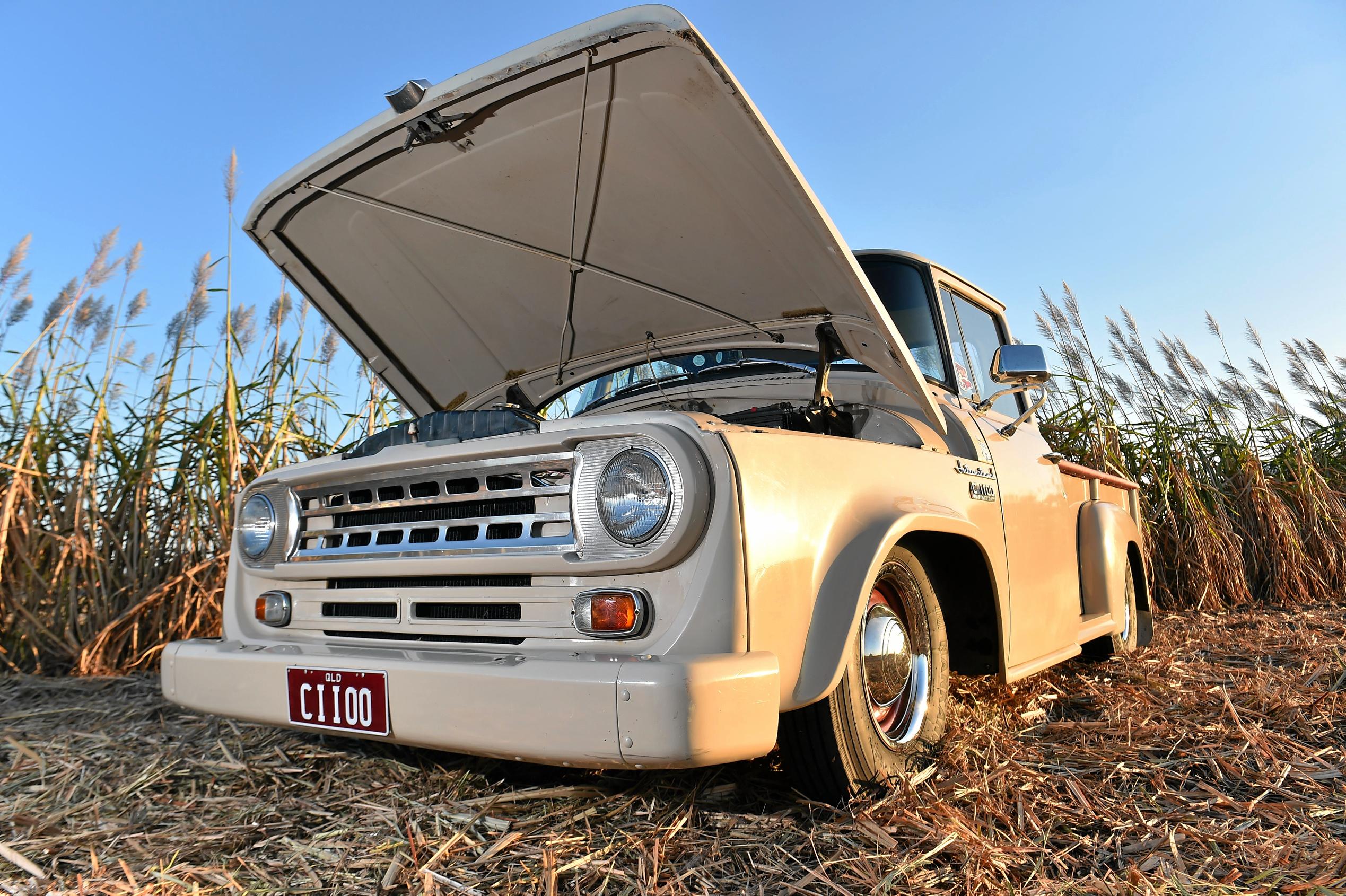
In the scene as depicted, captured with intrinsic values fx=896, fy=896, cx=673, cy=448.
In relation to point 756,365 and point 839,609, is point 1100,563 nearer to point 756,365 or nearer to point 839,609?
point 756,365

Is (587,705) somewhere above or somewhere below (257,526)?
below

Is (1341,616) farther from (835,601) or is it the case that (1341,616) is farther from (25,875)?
(25,875)

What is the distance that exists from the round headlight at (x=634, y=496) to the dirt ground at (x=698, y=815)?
0.68 m

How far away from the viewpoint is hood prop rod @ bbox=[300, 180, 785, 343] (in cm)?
312

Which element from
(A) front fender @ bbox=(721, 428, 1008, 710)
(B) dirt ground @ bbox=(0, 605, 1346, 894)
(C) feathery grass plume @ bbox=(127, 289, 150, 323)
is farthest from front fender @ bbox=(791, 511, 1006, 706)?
(C) feathery grass plume @ bbox=(127, 289, 150, 323)

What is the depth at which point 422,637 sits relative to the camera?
2.16 m

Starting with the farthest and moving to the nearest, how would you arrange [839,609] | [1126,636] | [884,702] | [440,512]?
[1126,636]
[884,702]
[440,512]
[839,609]

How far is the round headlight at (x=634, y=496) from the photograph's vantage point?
1819mm

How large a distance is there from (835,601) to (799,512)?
21 cm

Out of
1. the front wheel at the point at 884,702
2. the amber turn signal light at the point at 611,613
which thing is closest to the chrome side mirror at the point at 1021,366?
the front wheel at the point at 884,702

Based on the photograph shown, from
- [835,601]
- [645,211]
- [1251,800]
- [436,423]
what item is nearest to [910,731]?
[835,601]

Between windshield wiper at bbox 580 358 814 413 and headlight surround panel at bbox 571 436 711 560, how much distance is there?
141cm

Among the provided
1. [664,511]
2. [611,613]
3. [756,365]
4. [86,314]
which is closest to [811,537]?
[664,511]

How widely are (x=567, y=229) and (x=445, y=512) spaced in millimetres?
1277
